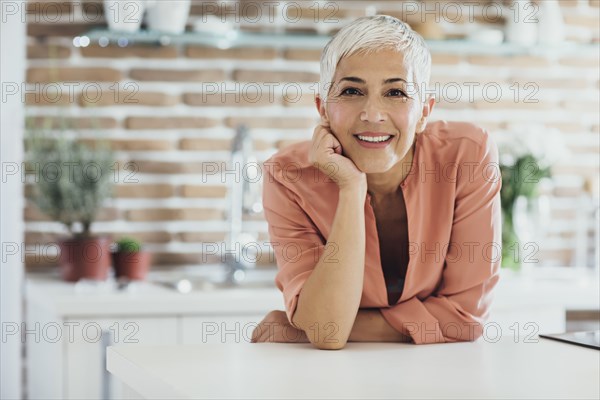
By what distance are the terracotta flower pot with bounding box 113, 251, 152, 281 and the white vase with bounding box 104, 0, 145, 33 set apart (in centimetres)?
79

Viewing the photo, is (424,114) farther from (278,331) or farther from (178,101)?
(178,101)

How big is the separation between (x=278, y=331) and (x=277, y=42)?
1.62m

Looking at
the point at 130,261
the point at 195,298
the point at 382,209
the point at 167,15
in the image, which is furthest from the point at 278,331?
the point at 167,15

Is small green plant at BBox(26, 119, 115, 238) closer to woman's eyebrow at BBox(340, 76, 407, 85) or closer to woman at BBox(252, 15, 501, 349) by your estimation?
woman at BBox(252, 15, 501, 349)

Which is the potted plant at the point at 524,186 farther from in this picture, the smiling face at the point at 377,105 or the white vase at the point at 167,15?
the smiling face at the point at 377,105

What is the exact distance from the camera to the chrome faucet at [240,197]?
3.23 meters

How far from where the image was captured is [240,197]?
3271 mm

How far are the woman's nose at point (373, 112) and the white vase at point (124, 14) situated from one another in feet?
4.88

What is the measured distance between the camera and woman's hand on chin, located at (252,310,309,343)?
1961 mm

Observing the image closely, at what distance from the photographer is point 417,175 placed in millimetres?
1987

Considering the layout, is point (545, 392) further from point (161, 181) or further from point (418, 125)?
point (161, 181)

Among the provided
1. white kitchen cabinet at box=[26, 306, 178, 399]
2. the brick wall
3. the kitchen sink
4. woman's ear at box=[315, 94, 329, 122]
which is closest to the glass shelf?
the brick wall

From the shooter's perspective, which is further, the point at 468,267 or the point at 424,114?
the point at 424,114

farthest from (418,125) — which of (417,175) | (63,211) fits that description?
(63,211)
